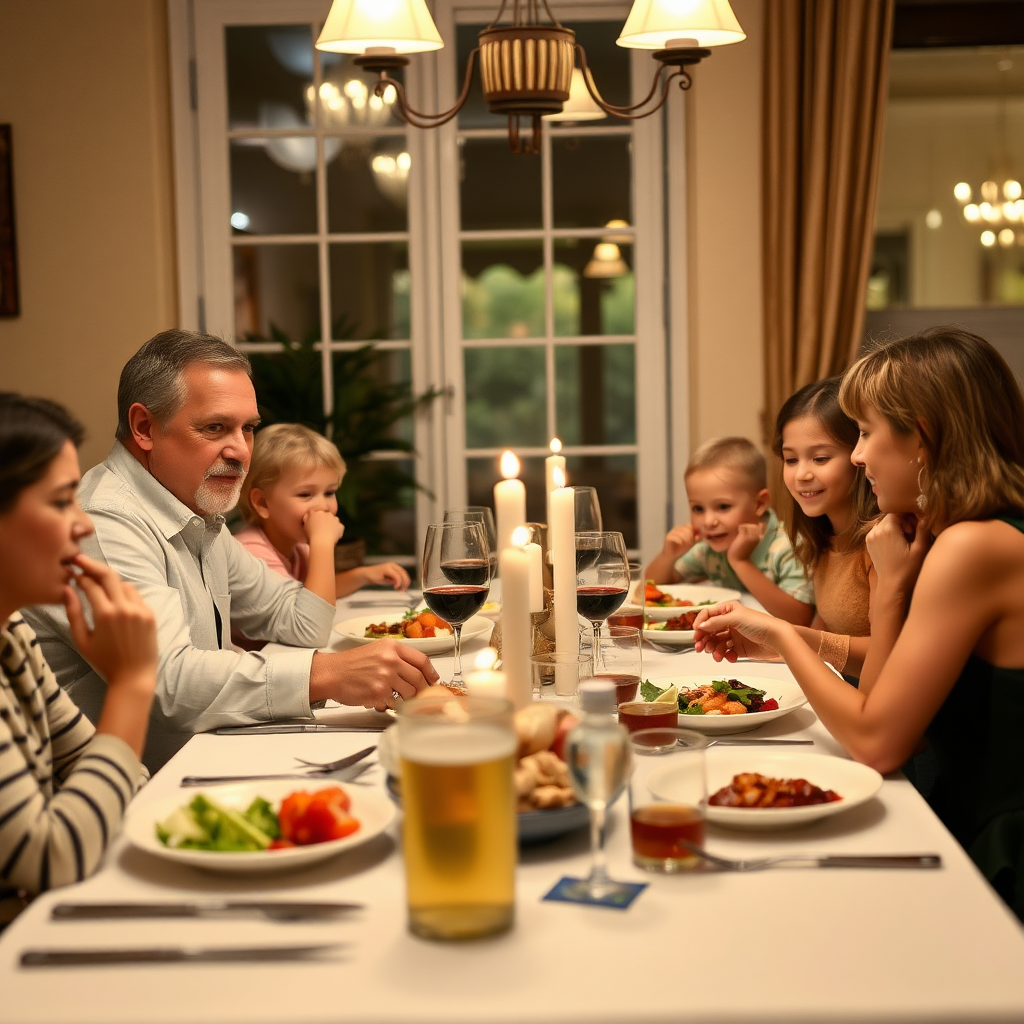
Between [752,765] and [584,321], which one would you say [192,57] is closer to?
[584,321]

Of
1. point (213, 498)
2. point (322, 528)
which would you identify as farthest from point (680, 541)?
point (213, 498)

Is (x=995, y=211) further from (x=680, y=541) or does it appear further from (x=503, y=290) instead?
(x=680, y=541)

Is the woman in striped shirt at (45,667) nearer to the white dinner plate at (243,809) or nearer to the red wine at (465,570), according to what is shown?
the white dinner plate at (243,809)

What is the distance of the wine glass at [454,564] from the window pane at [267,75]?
310 centimetres

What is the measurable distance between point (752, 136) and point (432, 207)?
1139 mm

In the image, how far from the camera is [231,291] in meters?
4.41

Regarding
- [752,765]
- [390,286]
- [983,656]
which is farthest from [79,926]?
[390,286]

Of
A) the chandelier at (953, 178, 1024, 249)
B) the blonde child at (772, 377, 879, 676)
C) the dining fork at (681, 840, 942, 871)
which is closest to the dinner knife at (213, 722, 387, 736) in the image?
the dining fork at (681, 840, 942, 871)

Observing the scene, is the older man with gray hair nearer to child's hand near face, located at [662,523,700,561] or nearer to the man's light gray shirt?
the man's light gray shirt

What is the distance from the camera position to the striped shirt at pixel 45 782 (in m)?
1.09

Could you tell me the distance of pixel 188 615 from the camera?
6.88 ft

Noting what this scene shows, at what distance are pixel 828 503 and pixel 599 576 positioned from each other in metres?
0.93

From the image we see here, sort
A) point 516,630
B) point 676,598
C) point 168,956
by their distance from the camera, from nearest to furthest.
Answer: point 168,956 → point 516,630 → point 676,598

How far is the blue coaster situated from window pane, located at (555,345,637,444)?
346cm
